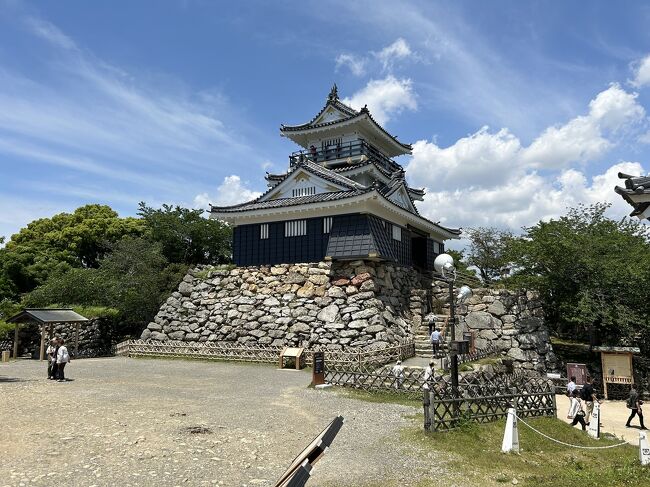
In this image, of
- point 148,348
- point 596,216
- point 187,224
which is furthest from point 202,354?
point 596,216

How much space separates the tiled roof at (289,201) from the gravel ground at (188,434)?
11205 mm

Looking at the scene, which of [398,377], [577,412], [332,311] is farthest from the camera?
[332,311]

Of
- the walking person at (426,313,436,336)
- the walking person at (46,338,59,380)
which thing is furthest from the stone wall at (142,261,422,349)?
the walking person at (46,338,59,380)

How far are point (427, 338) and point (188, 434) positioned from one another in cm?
1689

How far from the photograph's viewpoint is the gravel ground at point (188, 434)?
7965 millimetres

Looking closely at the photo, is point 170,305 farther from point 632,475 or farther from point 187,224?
point 632,475

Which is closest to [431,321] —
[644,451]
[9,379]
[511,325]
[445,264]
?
[511,325]

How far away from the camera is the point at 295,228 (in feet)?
87.8

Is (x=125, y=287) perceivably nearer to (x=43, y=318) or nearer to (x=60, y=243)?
(x=43, y=318)

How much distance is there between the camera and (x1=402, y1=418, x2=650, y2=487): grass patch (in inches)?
327

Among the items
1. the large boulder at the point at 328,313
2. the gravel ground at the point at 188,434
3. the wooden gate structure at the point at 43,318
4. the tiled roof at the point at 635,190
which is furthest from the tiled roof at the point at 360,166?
the tiled roof at the point at 635,190

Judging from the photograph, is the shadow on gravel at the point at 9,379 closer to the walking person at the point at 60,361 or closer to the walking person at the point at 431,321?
the walking person at the point at 60,361

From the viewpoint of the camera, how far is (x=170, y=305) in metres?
27.8

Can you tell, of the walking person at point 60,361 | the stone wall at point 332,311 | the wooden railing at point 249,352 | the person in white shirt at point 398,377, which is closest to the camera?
the person in white shirt at point 398,377
